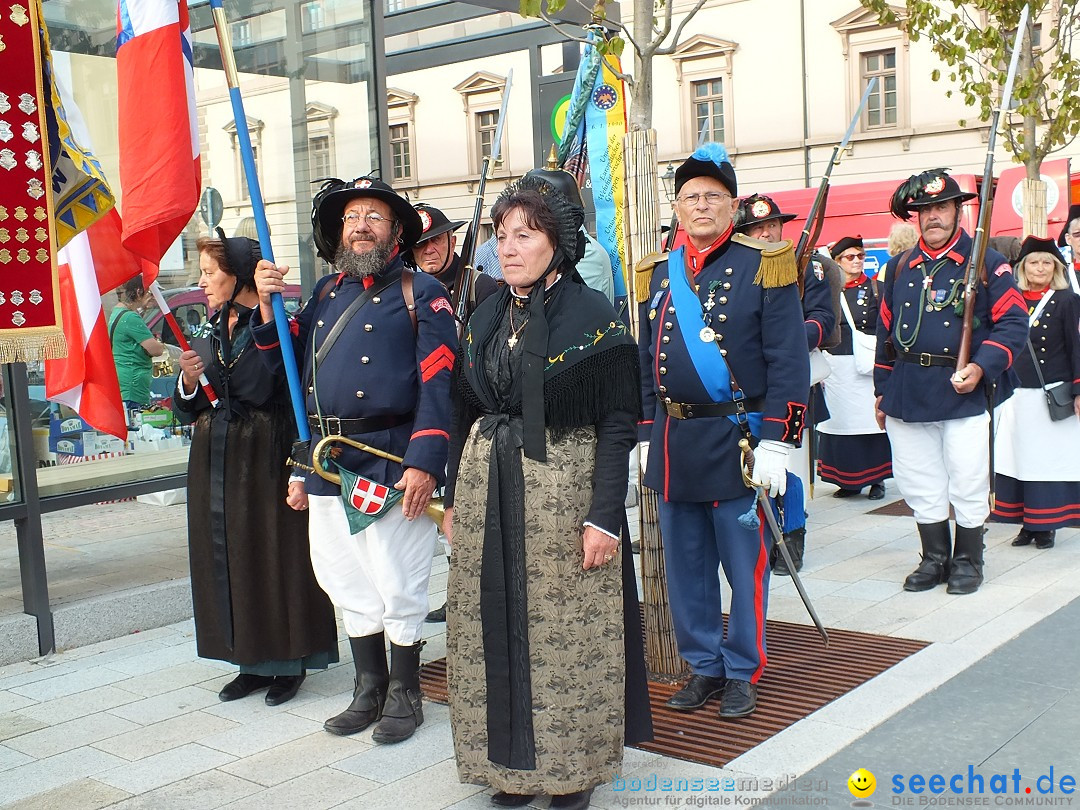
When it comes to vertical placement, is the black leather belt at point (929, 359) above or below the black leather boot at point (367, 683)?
above

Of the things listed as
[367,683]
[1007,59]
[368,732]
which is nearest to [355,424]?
[367,683]

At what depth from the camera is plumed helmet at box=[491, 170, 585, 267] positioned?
3.73 metres

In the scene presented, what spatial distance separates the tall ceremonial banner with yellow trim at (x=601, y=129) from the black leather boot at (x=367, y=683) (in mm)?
2633

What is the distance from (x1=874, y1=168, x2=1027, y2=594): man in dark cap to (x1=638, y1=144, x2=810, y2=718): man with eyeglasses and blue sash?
1.90 metres

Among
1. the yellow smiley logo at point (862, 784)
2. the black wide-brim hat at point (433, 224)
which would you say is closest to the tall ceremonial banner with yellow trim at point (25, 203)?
the black wide-brim hat at point (433, 224)

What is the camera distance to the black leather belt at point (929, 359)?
6.04m

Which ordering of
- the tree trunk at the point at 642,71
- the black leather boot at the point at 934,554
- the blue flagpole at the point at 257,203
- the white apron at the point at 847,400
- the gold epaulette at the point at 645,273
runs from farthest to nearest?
the white apron at the point at 847,400 → the black leather boot at the point at 934,554 → the tree trunk at the point at 642,71 → the gold epaulette at the point at 645,273 → the blue flagpole at the point at 257,203

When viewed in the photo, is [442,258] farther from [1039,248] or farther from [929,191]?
[1039,248]

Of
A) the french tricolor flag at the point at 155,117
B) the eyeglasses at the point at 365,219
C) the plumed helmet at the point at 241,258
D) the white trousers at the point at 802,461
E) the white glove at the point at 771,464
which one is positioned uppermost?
the french tricolor flag at the point at 155,117

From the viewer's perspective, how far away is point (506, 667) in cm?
362

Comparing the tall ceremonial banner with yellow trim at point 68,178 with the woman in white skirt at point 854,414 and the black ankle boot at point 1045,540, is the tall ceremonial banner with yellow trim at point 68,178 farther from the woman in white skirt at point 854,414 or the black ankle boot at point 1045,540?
the woman in white skirt at point 854,414

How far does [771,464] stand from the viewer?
427 centimetres

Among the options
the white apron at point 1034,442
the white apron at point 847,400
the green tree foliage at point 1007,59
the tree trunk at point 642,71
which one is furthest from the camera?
the green tree foliage at point 1007,59

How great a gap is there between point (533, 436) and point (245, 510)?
170 cm
